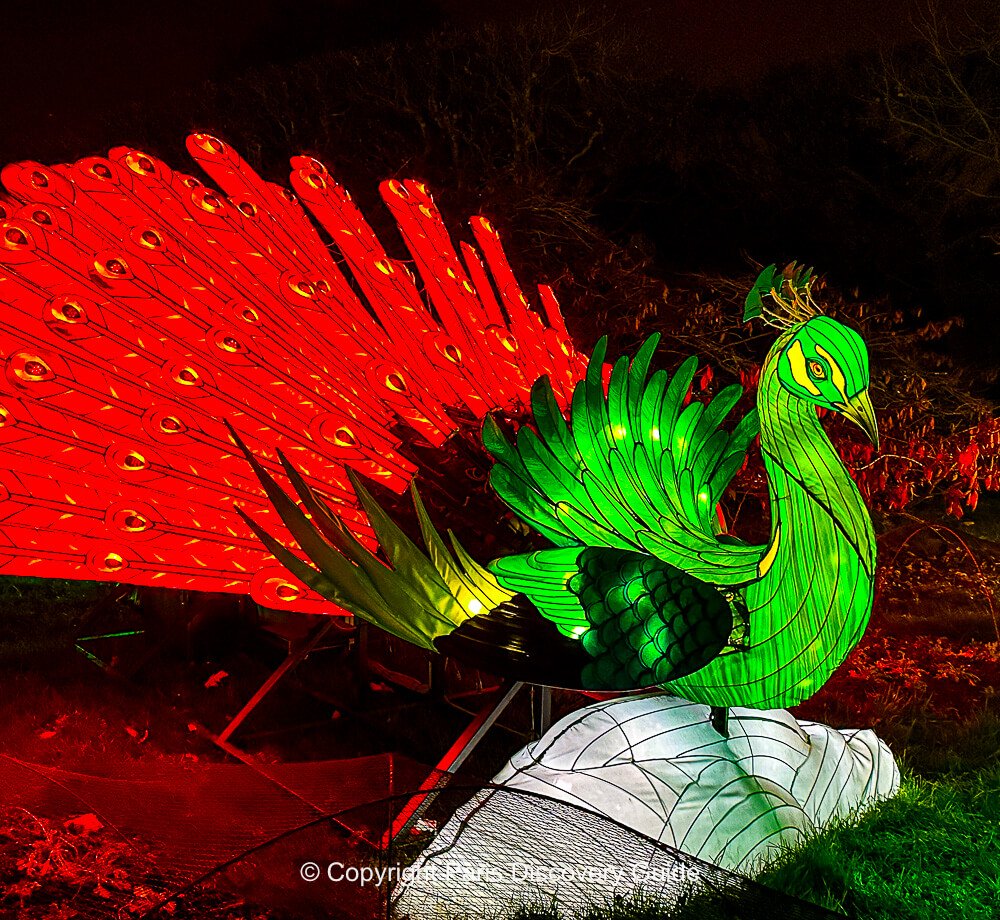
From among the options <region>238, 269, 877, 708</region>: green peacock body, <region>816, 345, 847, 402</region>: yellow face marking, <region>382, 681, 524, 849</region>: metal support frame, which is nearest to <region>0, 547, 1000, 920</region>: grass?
<region>382, 681, 524, 849</region>: metal support frame

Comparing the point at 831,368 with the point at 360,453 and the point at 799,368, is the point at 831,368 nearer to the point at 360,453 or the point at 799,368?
the point at 799,368

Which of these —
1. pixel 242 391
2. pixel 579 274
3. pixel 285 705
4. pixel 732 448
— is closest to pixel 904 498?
pixel 579 274

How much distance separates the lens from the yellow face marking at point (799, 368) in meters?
3.52

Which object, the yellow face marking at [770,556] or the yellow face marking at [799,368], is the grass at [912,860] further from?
the yellow face marking at [799,368]

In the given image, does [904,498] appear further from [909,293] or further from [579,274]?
[909,293]

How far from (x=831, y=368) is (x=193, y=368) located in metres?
2.38

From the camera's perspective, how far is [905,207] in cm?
1050

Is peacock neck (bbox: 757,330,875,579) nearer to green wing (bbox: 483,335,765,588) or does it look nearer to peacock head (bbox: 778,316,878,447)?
peacock head (bbox: 778,316,878,447)

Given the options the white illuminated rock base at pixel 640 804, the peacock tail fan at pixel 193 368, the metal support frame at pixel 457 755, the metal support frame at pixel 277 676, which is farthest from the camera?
the metal support frame at pixel 277 676

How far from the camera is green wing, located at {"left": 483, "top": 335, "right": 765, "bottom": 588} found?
3627 millimetres

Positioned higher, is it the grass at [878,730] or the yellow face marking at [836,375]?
the yellow face marking at [836,375]

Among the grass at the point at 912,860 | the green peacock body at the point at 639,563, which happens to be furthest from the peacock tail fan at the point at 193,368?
the grass at the point at 912,860

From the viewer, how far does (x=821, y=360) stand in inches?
136

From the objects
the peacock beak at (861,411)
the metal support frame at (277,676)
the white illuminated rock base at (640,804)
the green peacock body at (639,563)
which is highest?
the peacock beak at (861,411)
